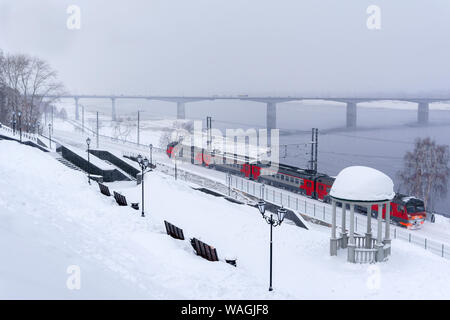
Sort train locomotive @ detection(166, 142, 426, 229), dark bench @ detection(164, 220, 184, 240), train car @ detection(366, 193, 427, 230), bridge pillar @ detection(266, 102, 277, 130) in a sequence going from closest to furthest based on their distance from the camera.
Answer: dark bench @ detection(164, 220, 184, 240)
train car @ detection(366, 193, 427, 230)
train locomotive @ detection(166, 142, 426, 229)
bridge pillar @ detection(266, 102, 277, 130)

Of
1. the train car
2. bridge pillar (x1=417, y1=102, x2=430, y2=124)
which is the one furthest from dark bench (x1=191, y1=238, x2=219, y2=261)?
bridge pillar (x1=417, y1=102, x2=430, y2=124)

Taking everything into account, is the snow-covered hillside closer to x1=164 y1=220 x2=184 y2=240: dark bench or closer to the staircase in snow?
x1=164 y1=220 x2=184 y2=240: dark bench

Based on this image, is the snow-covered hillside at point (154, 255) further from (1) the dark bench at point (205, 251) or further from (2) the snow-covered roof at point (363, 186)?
→ (2) the snow-covered roof at point (363, 186)

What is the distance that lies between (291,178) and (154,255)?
23961 millimetres

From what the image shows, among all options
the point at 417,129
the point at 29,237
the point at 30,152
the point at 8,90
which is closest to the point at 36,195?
the point at 29,237

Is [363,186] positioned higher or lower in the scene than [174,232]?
higher

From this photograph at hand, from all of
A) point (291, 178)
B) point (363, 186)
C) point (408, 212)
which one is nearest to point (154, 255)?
point (363, 186)

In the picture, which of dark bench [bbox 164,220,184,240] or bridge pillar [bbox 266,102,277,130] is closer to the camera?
dark bench [bbox 164,220,184,240]

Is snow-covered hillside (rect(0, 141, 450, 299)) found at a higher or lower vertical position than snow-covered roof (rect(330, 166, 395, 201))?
lower

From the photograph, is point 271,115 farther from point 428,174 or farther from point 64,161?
point 64,161

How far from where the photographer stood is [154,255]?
13805 millimetres

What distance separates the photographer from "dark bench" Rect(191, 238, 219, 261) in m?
14.5

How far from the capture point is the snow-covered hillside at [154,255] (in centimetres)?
1037

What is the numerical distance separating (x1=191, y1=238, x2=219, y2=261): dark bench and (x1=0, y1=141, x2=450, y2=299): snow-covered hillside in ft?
1.21
